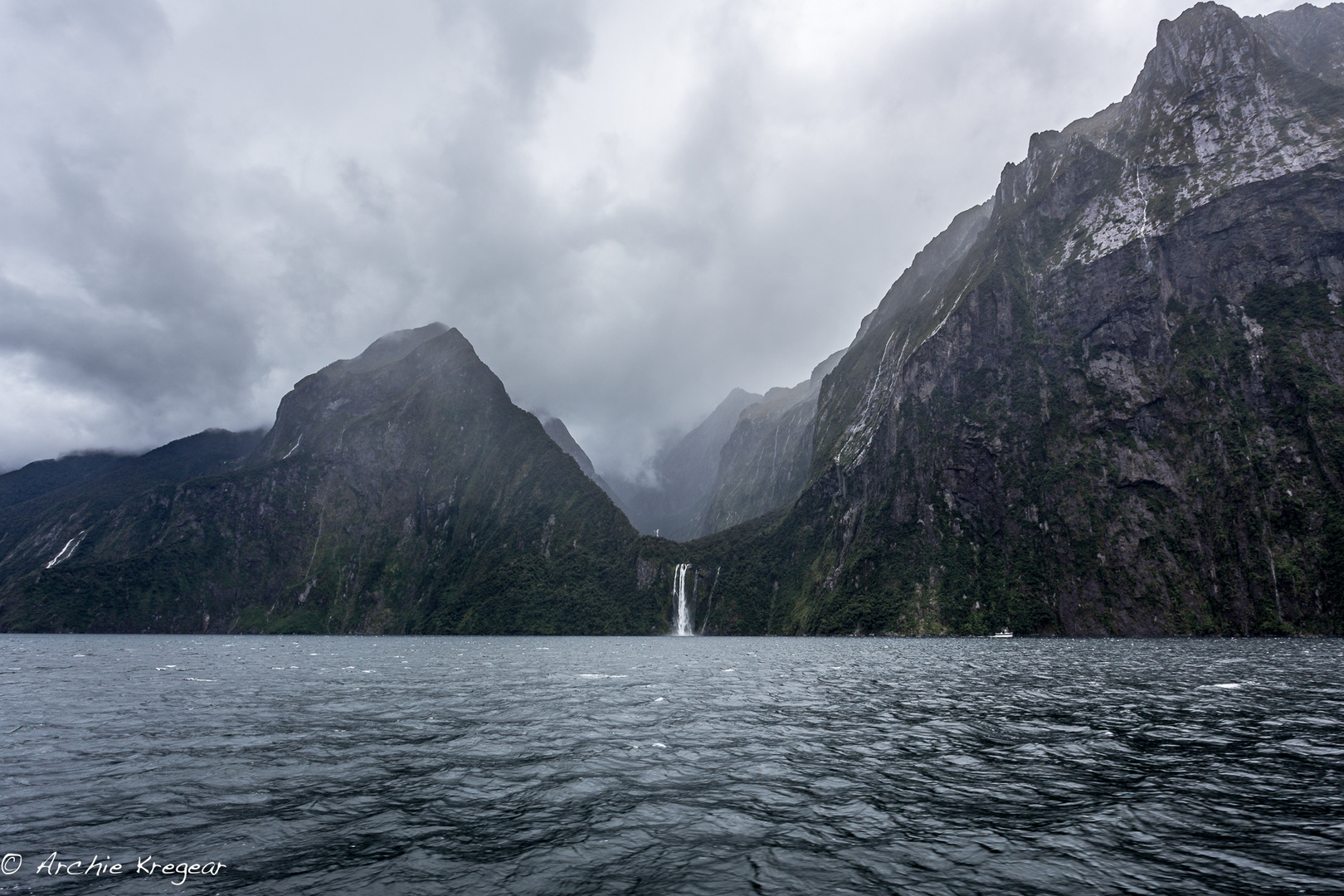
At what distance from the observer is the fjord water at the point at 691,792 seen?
13.8 m

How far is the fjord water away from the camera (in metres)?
13.8

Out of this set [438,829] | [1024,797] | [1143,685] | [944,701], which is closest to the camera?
[438,829]

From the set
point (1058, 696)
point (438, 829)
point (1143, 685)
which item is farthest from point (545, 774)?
point (1143, 685)

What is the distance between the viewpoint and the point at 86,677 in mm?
61156

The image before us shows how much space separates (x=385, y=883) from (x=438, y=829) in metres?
3.75

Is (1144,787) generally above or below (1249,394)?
below

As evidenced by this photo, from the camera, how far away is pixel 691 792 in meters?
20.8

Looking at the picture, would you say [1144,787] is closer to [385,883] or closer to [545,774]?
[545,774]

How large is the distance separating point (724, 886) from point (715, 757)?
44.4 ft

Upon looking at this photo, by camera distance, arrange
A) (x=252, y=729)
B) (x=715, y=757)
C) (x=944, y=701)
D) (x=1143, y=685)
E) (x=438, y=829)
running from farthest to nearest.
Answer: (x=1143, y=685)
(x=944, y=701)
(x=252, y=729)
(x=715, y=757)
(x=438, y=829)

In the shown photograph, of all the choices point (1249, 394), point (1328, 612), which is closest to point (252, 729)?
point (1328, 612)

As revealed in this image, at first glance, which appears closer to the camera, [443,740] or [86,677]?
[443,740]

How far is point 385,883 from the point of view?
43.5 ft

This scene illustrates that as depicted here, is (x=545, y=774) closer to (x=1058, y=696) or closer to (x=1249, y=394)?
(x=1058, y=696)
